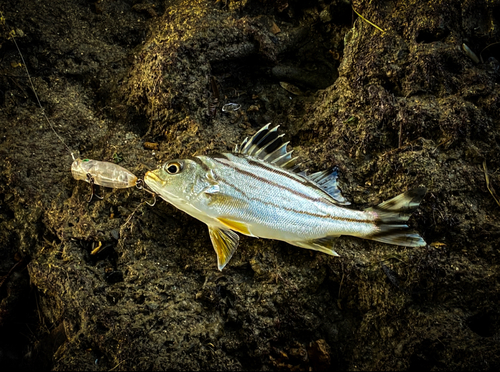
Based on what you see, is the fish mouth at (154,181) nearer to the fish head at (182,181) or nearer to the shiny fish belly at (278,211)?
the fish head at (182,181)

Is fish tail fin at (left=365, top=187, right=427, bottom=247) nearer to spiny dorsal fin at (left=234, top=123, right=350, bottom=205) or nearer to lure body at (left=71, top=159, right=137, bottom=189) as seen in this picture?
spiny dorsal fin at (left=234, top=123, right=350, bottom=205)

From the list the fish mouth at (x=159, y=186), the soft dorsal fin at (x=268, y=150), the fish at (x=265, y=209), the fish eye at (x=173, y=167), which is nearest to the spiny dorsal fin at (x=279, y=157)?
the soft dorsal fin at (x=268, y=150)

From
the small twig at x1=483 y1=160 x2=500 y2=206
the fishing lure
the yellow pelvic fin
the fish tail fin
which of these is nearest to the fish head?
the yellow pelvic fin

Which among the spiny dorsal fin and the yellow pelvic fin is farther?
the spiny dorsal fin

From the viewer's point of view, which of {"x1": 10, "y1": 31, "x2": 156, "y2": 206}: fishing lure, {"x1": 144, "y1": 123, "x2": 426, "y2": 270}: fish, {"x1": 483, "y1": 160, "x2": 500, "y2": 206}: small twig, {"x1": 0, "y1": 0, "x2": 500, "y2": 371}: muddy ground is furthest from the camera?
{"x1": 10, "y1": 31, "x2": 156, "y2": 206}: fishing lure

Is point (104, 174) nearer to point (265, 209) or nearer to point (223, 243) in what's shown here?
point (223, 243)

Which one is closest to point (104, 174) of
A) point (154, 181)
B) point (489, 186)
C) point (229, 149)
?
point (154, 181)
